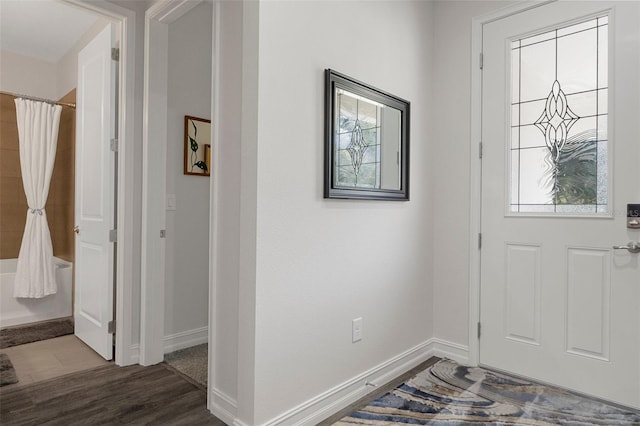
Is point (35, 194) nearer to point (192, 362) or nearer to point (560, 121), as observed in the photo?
point (192, 362)

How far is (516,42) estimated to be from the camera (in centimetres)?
246

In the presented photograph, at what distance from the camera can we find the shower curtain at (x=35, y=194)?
3527mm

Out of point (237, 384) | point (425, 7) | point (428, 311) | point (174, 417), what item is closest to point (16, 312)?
point (174, 417)

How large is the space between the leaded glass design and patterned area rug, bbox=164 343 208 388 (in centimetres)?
151

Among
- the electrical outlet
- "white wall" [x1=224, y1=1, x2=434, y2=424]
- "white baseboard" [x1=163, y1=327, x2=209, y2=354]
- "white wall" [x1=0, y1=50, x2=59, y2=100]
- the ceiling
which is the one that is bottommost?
"white baseboard" [x1=163, y1=327, x2=209, y2=354]

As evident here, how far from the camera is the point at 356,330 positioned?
2.18 meters

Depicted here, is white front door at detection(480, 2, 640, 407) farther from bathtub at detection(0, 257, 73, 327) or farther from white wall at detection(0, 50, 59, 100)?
white wall at detection(0, 50, 59, 100)

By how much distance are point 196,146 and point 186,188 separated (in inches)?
13.4

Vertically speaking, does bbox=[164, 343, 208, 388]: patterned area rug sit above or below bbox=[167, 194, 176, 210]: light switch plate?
below

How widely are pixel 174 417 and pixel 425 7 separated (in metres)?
3.01

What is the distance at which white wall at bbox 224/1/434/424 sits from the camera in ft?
5.58

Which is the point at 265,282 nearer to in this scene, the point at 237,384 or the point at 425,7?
the point at 237,384

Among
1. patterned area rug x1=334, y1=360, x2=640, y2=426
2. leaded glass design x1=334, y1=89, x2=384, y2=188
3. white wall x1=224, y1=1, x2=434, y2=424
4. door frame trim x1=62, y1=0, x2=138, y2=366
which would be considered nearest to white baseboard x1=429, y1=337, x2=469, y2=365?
patterned area rug x1=334, y1=360, x2=640, y2=426

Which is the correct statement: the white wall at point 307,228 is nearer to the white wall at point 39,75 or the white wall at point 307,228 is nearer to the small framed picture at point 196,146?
the small framed picture at point 196,146
